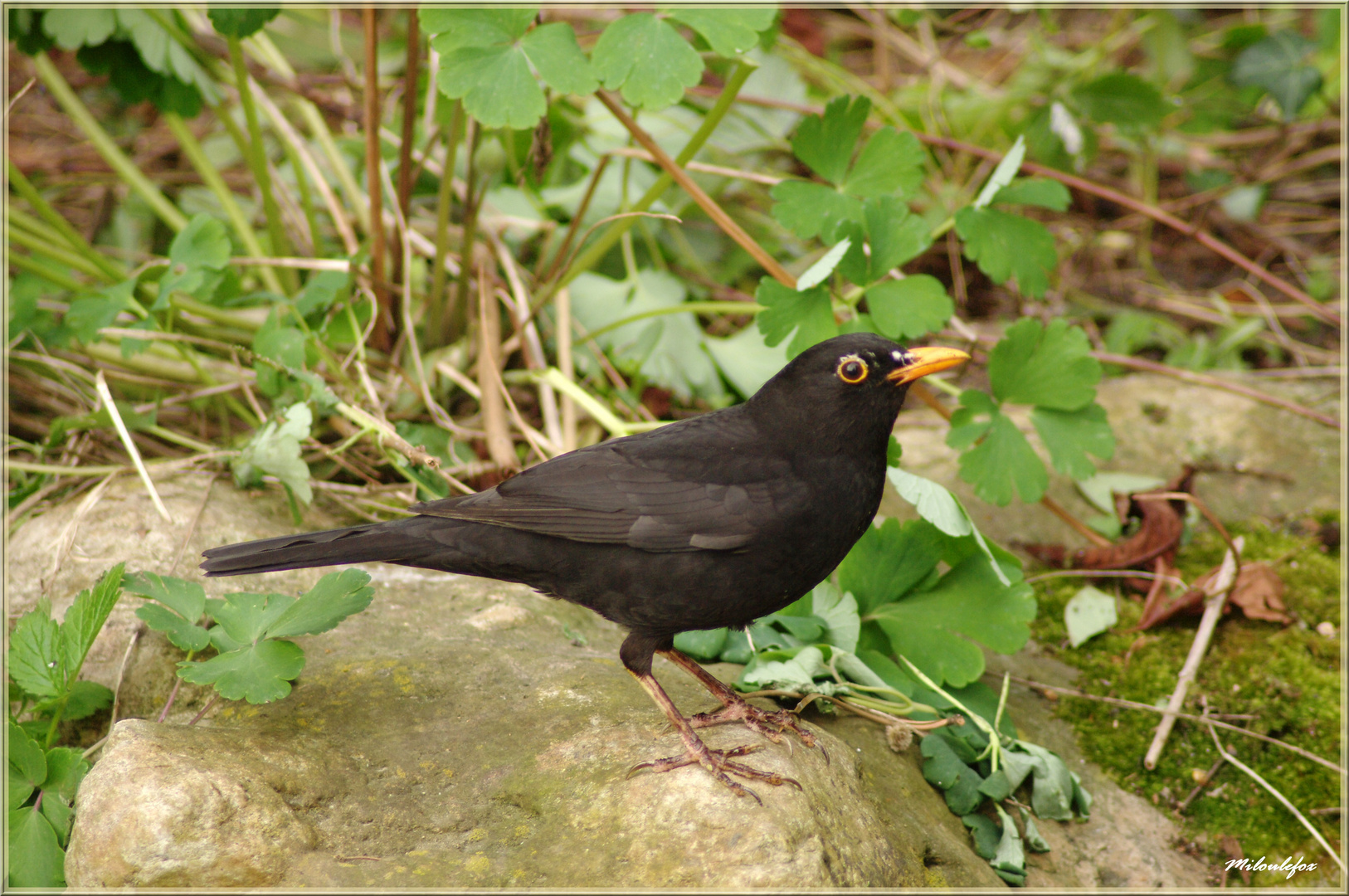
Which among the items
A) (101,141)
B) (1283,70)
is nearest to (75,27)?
(101,141)

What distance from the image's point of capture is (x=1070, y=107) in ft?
17.1

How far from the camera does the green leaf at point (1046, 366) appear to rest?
3.52m

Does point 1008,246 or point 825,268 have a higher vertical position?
point 825,268

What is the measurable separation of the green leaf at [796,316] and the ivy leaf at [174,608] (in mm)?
1973

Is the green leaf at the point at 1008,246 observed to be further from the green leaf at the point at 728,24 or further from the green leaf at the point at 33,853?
the green leaf at the point at 33,853

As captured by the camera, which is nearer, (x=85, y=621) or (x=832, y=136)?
(x=85, y=621)

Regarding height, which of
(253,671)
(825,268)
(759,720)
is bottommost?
(759,720)

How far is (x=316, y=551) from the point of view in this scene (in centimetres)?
266

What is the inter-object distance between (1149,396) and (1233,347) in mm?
882

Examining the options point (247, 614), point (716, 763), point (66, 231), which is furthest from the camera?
point (66, 231)

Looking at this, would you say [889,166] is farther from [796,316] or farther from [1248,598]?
[1248,598]

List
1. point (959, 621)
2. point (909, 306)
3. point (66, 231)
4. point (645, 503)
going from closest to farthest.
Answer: point (645, 503), point (959, 621), point (909, 306), point (66, 231)

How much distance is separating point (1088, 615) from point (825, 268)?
5.58 ft

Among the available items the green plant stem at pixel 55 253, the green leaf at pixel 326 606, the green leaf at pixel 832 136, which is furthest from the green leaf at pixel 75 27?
the green leaf at pixel 832 136
